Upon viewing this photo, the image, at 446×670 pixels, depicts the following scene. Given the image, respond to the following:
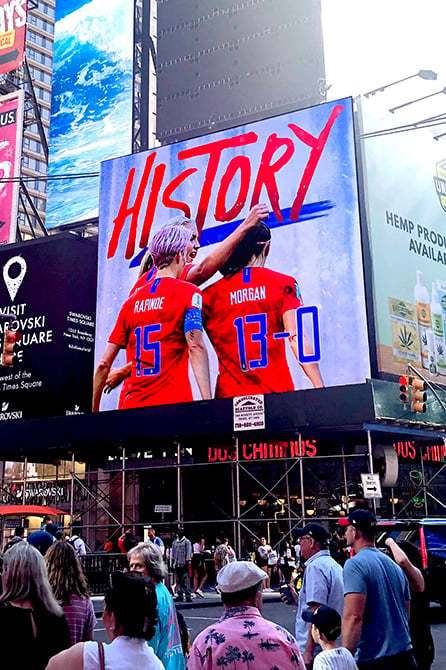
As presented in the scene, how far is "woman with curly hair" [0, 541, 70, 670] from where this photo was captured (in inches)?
183

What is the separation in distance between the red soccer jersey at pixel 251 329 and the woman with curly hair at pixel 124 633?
90.6 ft

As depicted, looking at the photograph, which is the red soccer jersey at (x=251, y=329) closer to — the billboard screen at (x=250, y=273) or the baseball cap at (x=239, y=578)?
the billboard screen at (x=250, y=273)

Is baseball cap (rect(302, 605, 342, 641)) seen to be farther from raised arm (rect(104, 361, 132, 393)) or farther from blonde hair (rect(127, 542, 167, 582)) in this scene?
raised arm (rect(104, 361, 132, 393))

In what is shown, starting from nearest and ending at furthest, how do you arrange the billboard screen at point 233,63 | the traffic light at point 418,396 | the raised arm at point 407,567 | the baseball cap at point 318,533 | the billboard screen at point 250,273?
the raised arm at point 407,567 < the baseball cap at point 318,533 < the traffic light at point 418,396 < the billboard screen at point 250,273 < the billboard screen at point 233,63

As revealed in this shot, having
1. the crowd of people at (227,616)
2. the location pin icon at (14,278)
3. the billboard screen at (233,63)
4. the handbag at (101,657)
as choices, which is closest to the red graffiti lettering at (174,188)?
the location pin icon at (14,278)

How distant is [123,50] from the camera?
64000 mm

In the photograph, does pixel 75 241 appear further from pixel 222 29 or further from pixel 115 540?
pixel 222 29

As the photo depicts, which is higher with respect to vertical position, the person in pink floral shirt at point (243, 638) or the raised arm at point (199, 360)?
the raised arm at point (199, 360)

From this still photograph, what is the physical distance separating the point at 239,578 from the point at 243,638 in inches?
11.6

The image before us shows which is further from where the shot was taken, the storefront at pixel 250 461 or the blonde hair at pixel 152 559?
the storefront at pixel 250 461

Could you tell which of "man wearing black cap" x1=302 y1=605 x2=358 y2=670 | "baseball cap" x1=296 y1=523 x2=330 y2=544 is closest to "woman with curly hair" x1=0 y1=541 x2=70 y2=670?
"man wearing black cap" x1=302 y1=605 x2=358 y2=670

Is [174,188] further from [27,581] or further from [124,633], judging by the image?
[124,633]

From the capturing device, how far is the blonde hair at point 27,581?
16.0 ft

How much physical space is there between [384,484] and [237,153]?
1532 cm
